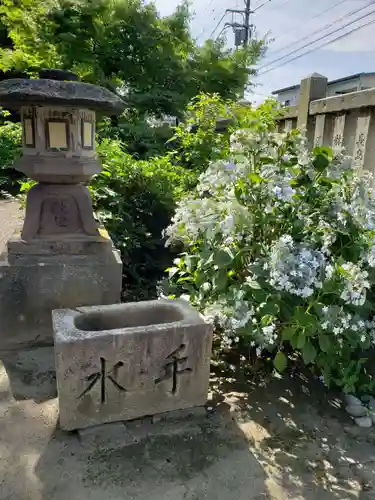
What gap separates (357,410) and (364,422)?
9 centimetres

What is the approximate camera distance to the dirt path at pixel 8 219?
5.27 m

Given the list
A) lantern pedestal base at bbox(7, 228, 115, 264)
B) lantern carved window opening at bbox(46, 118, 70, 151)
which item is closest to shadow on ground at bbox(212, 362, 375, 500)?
lantern pedestal base at bbox(7, 228, 115, 264)

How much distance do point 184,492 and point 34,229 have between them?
207cm

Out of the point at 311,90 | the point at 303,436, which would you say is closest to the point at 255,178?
the point at 303,436

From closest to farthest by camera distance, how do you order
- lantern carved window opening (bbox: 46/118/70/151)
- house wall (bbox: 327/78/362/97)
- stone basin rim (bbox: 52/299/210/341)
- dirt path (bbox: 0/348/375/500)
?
dirt path (bbox: 0/348/375/500) → stone basin rim (bbox: 52/299/210/341) → lantern carved window opening (bbox: 46/118/70/151) → house wall (bbox: 327/78/362/97)

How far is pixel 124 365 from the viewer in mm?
2055

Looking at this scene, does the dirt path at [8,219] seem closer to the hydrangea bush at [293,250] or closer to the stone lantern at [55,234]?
the stone lantern at [55,234]

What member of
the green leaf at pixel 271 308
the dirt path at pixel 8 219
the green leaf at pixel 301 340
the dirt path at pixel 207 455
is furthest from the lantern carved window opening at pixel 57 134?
the dirt path at pixel 8 219

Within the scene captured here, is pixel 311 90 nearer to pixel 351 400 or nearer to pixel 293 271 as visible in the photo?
pixel 293 271

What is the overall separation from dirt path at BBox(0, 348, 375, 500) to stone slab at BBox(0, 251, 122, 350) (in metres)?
0.53

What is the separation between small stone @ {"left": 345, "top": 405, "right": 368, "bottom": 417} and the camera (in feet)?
7.83

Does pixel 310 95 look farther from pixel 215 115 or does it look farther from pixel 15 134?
pixel 15 134

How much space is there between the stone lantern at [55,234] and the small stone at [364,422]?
1947 mm

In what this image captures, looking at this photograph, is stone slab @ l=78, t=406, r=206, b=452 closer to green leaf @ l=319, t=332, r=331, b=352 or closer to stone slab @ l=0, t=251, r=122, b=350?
green leaf @ l=319, t=332, r=331, b=352
